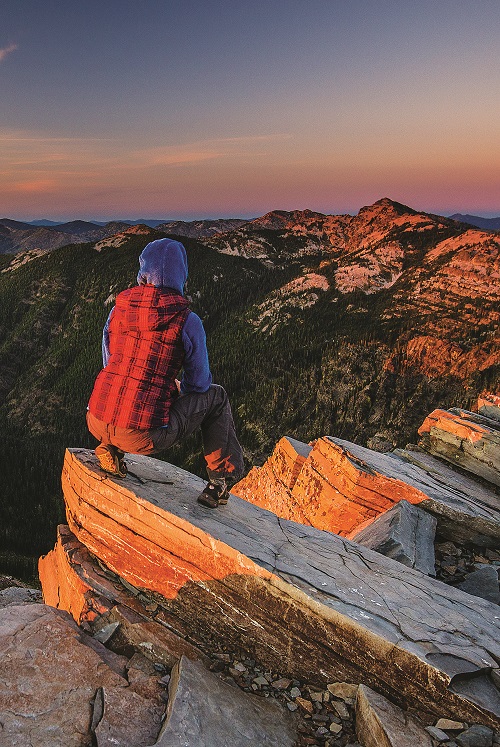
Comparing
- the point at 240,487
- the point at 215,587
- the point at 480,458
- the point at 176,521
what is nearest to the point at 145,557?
the point at 176,521

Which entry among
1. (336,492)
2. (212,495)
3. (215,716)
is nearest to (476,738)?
(215,716)

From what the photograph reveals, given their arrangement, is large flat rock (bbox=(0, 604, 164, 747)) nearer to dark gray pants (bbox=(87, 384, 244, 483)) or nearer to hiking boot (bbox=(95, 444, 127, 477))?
hiking boot (bbox=(95, 444, 127, 477))

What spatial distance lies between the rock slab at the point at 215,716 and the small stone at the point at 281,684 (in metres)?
0.27

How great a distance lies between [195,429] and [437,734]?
17.4 ft

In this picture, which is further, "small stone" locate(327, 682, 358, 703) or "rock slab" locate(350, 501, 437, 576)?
"rock slab" locate(350, 501, 437, 576)

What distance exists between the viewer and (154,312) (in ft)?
20.4

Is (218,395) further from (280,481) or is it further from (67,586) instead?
(280,481)

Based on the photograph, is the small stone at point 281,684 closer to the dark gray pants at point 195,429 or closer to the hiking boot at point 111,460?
the dark gray pants at point 195,429

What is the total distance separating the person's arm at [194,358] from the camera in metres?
6.40

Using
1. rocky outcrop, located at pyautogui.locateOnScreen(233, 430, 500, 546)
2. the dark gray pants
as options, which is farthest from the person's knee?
rocky outcrop, located at pyautogui.locateOnScreen(233, 430, 500, 546)

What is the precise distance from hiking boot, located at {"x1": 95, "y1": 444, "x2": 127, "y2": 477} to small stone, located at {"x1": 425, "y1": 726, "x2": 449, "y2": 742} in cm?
589

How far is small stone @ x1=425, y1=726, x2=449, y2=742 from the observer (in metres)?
5.05

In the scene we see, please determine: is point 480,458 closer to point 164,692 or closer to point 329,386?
point 164,692

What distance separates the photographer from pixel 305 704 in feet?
18.6
